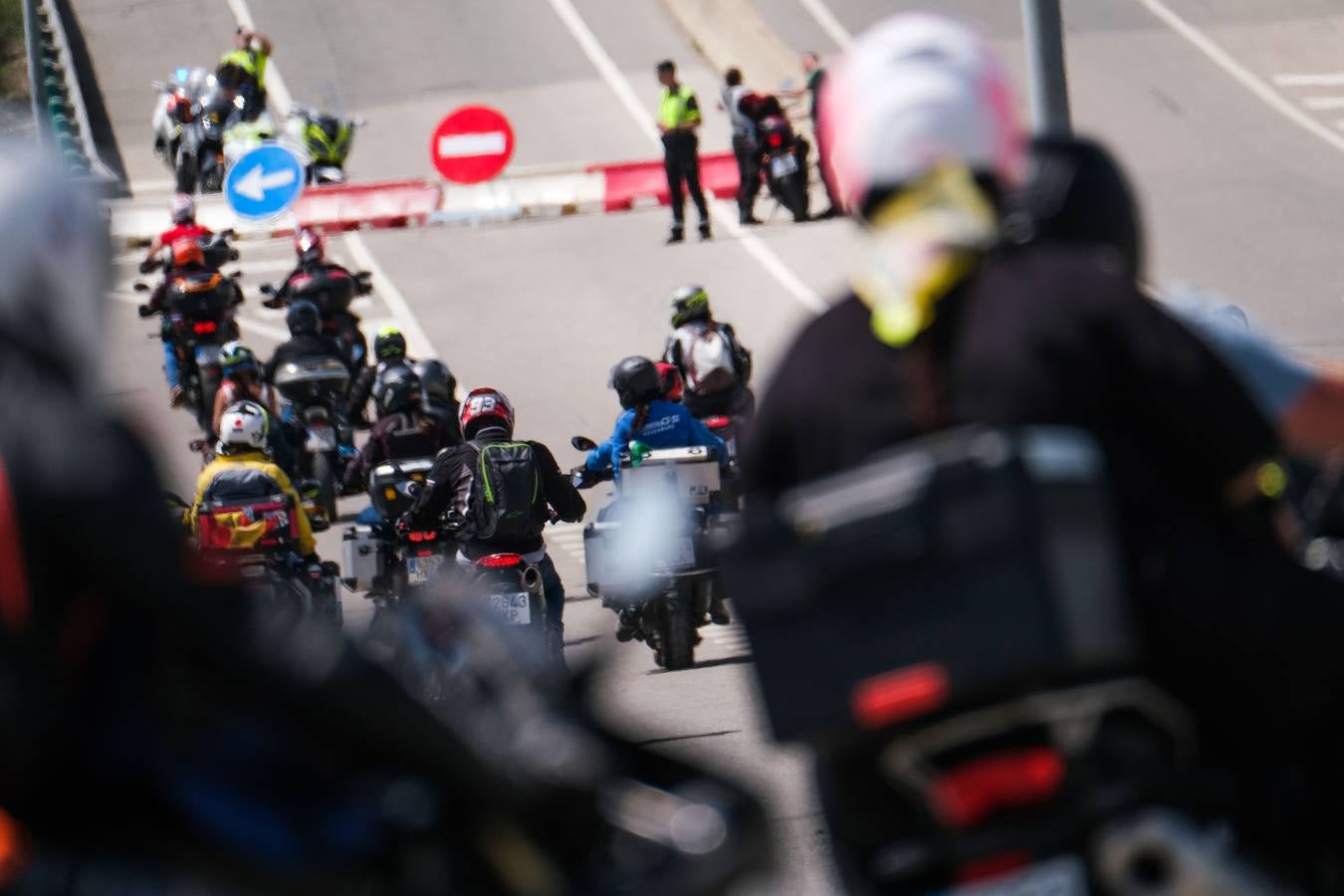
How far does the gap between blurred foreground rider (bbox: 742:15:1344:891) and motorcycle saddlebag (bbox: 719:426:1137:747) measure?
0.10 m

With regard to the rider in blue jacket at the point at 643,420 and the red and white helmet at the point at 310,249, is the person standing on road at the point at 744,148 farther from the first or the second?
the rider in blue jacket at the point at 643,420

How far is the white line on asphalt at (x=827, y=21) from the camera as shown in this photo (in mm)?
32250

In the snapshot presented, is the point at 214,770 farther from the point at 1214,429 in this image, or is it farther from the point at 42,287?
the point at 1214,429

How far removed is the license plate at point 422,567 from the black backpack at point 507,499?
618 millimetres

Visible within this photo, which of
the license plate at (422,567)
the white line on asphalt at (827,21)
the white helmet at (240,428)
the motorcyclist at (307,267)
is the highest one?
the white line on asphalt at (827,21)

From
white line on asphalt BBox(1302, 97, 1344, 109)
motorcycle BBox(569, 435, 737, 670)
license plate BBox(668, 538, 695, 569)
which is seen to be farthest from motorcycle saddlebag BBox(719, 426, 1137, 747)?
white line on asphalt BBox(1302, 97, 1344, 109)

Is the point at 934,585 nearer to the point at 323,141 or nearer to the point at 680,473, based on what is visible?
the point at 680,473

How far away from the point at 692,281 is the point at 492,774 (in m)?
20.7

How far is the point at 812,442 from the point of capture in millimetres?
3414

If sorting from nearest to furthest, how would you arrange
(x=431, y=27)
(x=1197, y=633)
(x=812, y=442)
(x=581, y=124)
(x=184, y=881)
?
1. (x=184, y=881)
2. (x=1197, y=633)
3. (x=812, y=442)
4. (x=581, y=124)
5. (x=431, y=27)

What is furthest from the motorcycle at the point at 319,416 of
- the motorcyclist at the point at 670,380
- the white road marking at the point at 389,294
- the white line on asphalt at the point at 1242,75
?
the white line on asphalt at the point at 1242,75

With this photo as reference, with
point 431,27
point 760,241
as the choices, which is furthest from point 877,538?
point 431,27

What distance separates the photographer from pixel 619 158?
95.5 ft

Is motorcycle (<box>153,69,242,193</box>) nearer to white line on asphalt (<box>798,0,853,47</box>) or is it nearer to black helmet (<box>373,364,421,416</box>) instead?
white line on asphalt (<box>798,0,853,47</box>)
